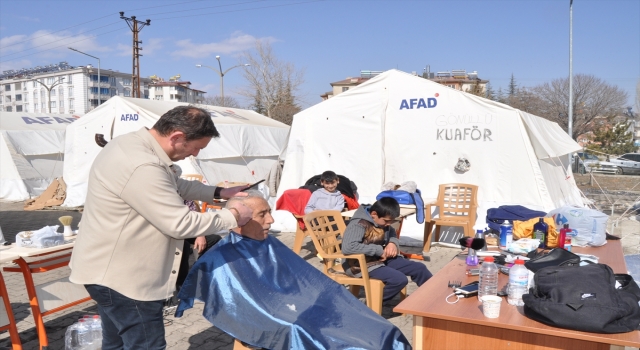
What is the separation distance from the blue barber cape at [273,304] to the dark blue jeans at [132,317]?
15.6 inches

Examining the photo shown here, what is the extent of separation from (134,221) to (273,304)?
3.52 feet

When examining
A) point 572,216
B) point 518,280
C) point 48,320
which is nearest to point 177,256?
point 518,280

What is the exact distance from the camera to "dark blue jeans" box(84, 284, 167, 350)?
238cm

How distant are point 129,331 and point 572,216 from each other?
3888 mm

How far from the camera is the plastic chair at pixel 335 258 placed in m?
4.43

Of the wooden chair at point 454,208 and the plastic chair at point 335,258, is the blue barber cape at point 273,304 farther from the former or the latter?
the wooden chair at point 454,208

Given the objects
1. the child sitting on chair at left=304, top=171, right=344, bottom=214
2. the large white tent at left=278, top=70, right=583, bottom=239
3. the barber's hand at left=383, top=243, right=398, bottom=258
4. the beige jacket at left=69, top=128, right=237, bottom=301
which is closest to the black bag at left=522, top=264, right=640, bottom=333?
the beige jacket at left=69, top=128, right=237, bottom=301

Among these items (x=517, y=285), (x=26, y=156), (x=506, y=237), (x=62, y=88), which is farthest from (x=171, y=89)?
(x=517, y=285)

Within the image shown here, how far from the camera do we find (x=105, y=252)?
2336 mm

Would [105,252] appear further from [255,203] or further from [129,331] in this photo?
[255,203]

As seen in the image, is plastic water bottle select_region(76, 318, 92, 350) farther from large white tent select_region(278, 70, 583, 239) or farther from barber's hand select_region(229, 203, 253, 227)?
large white tent select_region(278, 70, 583, 239)

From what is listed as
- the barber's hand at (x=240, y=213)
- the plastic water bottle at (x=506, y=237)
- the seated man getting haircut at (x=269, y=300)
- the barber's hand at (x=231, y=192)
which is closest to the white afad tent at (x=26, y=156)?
the seated man getting haircut at (x=269, y=300)

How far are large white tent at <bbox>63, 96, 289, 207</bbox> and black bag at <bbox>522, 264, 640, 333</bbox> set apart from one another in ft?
31.4

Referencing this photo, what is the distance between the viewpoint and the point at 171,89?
79375 millimetres
